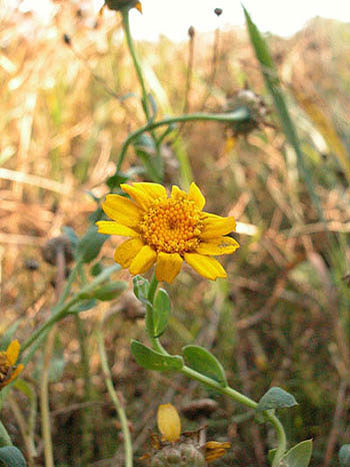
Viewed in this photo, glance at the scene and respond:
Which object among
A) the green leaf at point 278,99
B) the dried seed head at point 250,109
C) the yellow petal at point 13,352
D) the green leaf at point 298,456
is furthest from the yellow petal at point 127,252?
the green leaf at point 278,99

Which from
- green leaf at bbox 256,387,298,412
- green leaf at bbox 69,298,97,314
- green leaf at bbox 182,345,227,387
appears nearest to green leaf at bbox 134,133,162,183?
green leaf at bbox 69,298,97,314

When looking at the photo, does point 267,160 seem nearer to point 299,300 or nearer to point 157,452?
point 299,300

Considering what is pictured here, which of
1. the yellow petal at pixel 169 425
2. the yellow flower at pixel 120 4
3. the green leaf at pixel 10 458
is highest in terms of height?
the yellow flower at pixel 120 4

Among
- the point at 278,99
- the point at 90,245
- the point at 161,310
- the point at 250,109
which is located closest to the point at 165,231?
the point at 161,310

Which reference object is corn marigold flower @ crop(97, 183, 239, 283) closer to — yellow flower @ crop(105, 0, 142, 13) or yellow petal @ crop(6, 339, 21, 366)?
yellow petal @ crop(6, 339, 21, 366)

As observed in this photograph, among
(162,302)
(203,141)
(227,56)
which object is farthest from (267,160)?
(162,302)

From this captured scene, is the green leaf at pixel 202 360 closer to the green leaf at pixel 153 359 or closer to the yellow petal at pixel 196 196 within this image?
the green leaf at pixel 153 359

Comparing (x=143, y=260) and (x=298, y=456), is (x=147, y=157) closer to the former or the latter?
(x=143, y=260)
